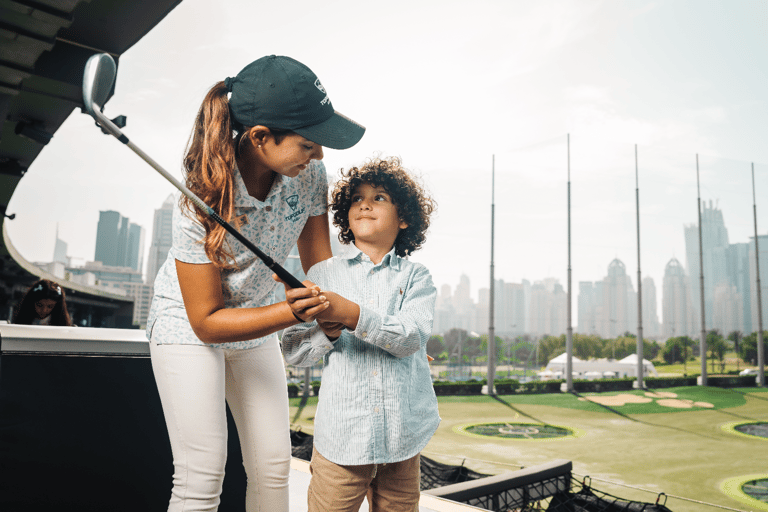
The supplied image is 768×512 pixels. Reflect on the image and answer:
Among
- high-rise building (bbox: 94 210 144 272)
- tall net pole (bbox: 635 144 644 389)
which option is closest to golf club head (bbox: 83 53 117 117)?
tall net pole (bbox: 635 144 644 389)

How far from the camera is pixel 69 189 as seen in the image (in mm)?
32094

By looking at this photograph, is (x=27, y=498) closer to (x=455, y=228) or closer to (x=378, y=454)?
(x=378, y=454)

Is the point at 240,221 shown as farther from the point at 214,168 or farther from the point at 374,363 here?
the point at 374,363

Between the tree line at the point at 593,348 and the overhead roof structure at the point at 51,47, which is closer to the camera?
the overhead roof structure at the point at 51,47

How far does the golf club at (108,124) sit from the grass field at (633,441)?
12.8 meters

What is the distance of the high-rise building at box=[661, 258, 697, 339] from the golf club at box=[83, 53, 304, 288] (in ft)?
89.9

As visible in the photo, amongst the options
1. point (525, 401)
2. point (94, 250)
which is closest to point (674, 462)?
point (525, 401)

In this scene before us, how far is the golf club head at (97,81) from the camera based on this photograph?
31.1 inches

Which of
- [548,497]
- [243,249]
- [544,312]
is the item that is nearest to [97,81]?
[243,249]

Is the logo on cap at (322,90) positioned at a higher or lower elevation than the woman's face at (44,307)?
higher

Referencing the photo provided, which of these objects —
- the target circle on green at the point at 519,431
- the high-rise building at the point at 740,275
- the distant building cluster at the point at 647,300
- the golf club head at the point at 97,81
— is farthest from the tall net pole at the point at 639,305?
the golf club head at the point at 97,81

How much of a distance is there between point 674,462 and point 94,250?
3364 cm

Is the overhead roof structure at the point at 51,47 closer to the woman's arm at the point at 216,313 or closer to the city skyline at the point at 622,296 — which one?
the woman's arm at the point at 216,313

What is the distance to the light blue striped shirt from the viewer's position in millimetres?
888
